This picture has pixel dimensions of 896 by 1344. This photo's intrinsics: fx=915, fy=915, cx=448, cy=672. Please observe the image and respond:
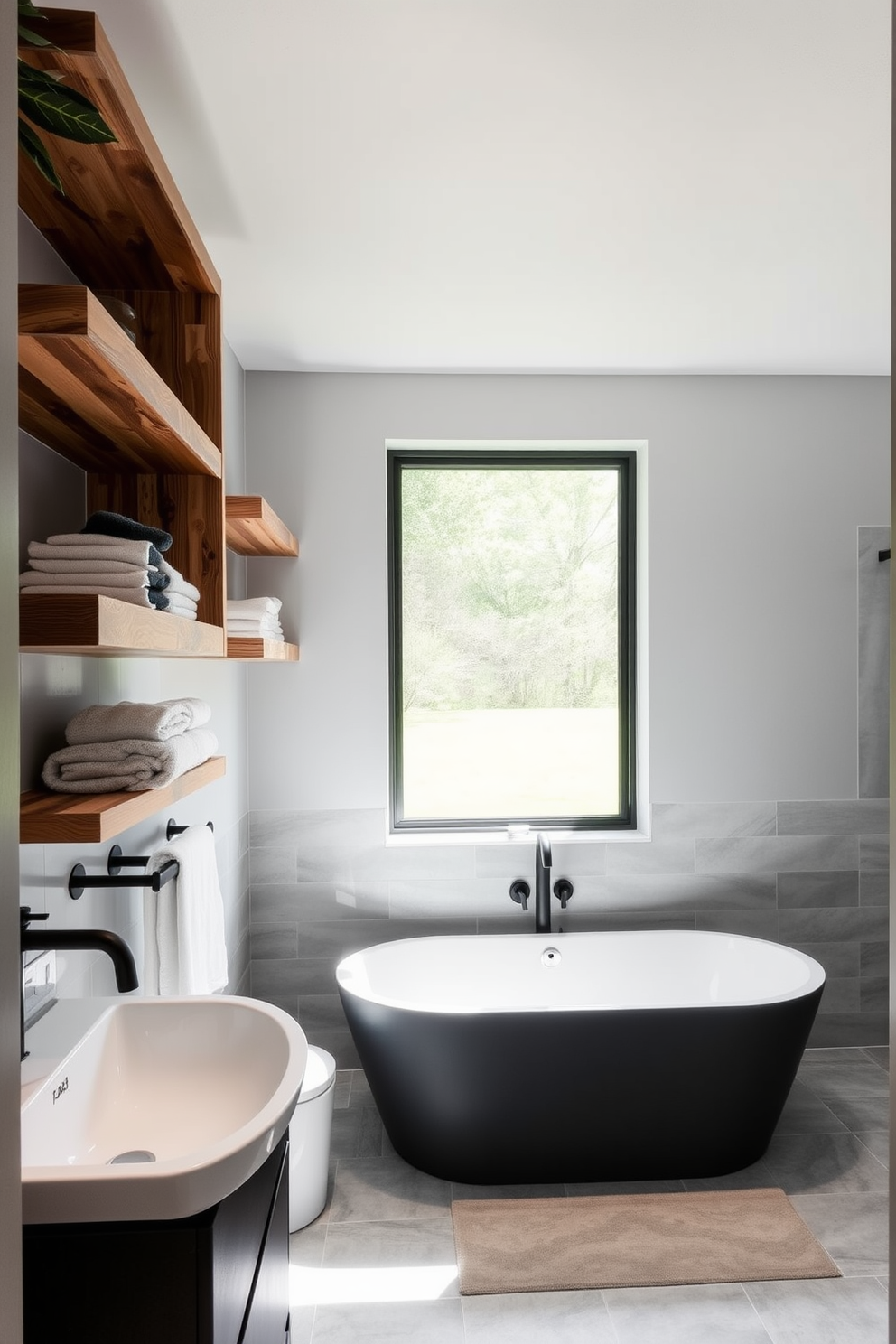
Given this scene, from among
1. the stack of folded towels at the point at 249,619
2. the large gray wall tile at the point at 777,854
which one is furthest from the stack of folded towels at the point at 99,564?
the large gray wall tile at the point at 777,854

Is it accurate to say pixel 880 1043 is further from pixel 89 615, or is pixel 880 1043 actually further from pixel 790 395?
pixel 89 615

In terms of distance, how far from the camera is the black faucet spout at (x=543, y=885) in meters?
3.35

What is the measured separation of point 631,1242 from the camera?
8.02 ft

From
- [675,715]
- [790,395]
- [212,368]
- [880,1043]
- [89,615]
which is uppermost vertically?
[790,395]

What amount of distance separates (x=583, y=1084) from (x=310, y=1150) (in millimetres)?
790

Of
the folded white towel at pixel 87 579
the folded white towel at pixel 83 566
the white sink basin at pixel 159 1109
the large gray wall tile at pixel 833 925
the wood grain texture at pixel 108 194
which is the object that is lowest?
the large gray wall tile at pixel 833 925

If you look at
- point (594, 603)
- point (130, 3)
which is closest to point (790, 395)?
point (594, 603)

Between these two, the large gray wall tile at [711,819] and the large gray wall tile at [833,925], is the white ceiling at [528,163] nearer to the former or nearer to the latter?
the large gray wall tile at [711,819]

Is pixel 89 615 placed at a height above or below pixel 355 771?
above

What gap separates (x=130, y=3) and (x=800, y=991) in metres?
2.85

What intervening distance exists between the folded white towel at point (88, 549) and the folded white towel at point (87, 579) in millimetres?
24

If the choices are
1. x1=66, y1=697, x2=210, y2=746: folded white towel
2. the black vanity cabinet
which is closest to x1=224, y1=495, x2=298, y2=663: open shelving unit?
x1=66, y1=697, x2=210, y2=746: folded white towel

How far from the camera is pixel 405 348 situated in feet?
10.6

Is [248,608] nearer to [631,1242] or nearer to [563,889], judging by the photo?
[563,889]
